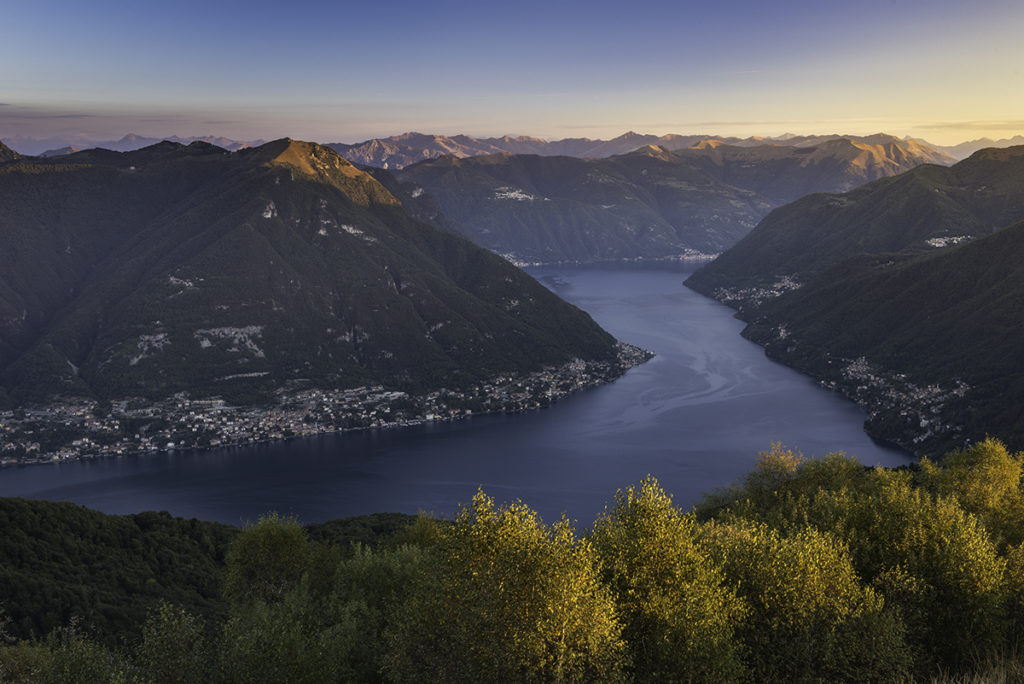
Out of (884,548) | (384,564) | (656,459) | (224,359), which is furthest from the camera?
(224,359)

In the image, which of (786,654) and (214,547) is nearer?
(786,654)

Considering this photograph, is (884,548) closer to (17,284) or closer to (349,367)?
(349,367)

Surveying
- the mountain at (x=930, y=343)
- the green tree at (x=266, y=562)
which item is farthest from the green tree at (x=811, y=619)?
the mountain at (x=930, y=343)

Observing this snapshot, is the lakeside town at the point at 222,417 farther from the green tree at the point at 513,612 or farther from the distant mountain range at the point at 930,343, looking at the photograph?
the green tree at the point at 513,612

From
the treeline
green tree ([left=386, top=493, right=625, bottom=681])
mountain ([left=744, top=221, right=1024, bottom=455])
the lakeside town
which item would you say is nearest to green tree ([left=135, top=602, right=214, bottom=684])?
the treeline

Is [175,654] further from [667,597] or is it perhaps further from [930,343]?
[930,343]

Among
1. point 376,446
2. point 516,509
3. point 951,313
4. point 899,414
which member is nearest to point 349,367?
point 376,446

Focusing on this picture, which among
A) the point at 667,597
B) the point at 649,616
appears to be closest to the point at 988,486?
the point at 667,597
